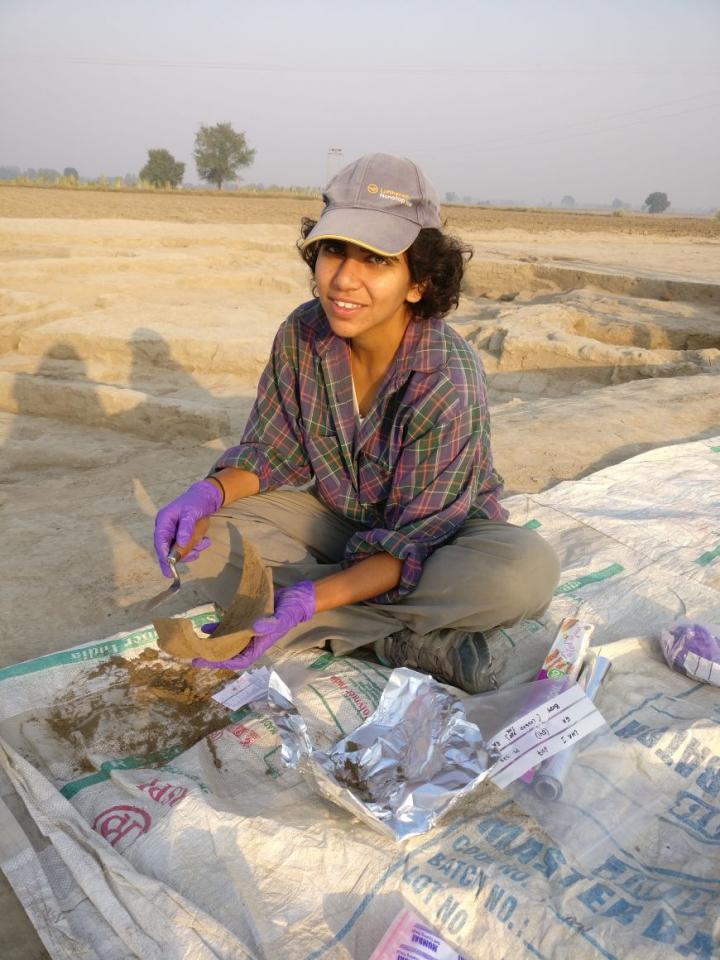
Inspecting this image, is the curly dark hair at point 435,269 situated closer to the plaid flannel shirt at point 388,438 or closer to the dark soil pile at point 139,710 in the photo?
the plaid flannel shirt at point 388,438

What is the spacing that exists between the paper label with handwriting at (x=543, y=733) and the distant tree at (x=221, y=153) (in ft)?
141

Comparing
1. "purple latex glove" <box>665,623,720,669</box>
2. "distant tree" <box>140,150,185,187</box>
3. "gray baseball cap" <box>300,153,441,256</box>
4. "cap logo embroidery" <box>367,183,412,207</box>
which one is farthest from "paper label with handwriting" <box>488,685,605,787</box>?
"distant tree" <box>140,150,185,187</box>

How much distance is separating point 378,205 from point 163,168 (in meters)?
40.7

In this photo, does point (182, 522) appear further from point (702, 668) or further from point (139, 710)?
point (702, 668)

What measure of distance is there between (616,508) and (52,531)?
2083 mm

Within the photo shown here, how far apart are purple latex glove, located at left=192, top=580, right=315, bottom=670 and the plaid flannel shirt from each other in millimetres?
262

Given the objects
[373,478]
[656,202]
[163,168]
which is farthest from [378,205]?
[656,202]

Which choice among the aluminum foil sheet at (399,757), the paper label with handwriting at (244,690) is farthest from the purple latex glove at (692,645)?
the paper label with handwriting at (244,690)

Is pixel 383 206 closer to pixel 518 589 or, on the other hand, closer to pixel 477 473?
pixel 477 473

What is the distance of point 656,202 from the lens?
64.3 meters

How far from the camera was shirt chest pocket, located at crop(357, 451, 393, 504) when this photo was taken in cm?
191

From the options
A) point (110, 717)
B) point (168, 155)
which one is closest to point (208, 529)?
point (110, 717)

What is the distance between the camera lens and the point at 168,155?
3822 centimetres

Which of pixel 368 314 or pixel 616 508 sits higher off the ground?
pixel 368 314
